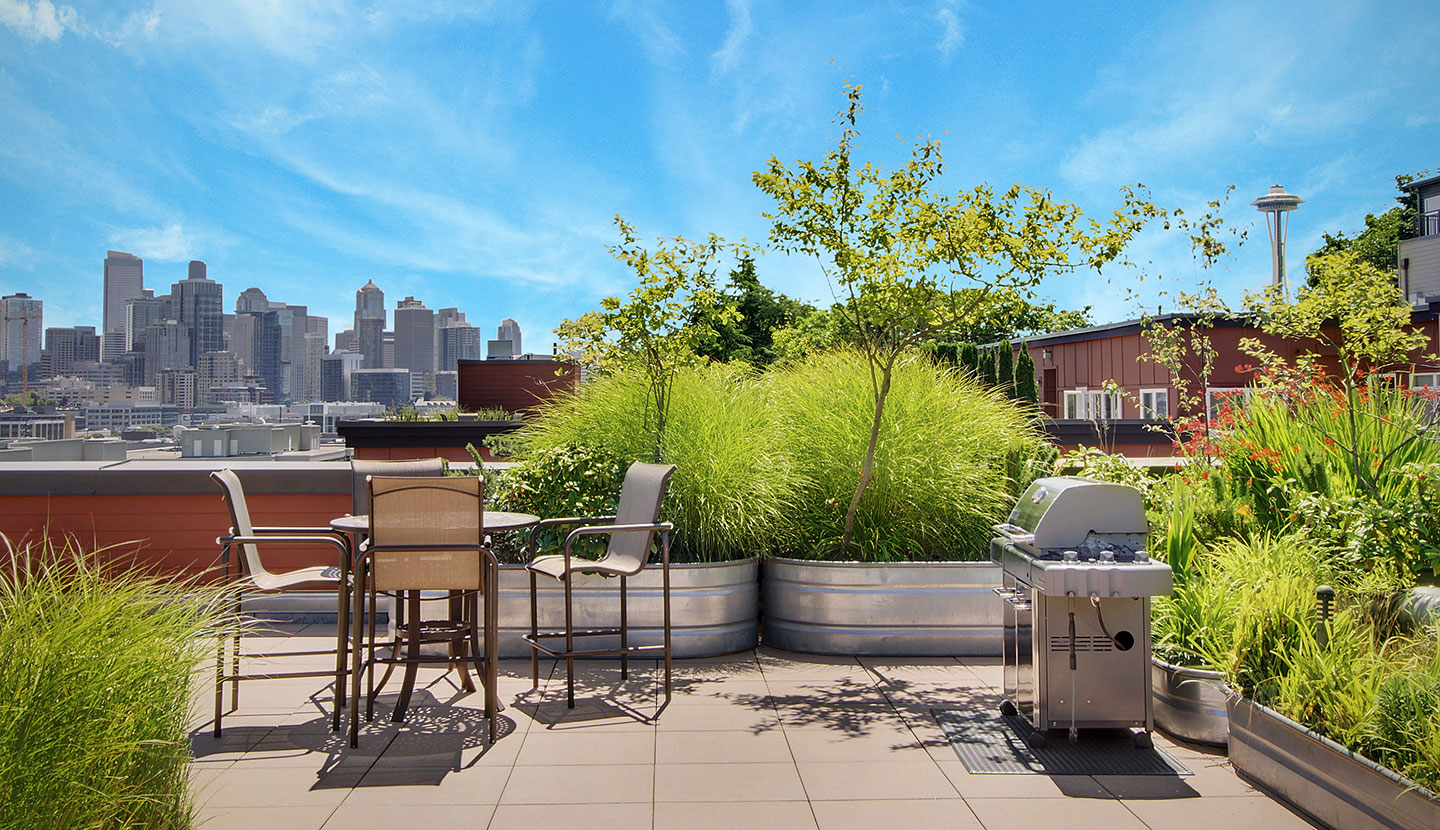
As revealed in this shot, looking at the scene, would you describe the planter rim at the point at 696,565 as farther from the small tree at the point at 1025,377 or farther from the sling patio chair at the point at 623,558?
the small tree at the point at 1025,377

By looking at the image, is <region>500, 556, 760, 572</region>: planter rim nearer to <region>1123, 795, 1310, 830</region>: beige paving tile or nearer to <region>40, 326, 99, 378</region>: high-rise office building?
<region>1123, 795, 1310, 830</region>: beige paving tile

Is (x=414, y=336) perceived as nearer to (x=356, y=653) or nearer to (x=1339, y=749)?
(x=356, y=653)

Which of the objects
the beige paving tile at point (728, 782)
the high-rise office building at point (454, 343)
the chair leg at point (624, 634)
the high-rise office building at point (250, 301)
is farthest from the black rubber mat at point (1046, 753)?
the high-rise office building at point (250, 301)

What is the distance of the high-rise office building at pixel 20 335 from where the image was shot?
6253 cm

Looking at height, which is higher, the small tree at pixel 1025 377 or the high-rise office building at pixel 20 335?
the high-rise office building at pixel 20 335

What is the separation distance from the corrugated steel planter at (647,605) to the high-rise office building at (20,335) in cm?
6679

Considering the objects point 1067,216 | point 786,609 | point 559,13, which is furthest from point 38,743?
point 559,13

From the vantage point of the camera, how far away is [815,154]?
5.29 metres

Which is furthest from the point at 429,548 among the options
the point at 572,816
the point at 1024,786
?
the point at 1024,786

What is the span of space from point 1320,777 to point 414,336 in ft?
366

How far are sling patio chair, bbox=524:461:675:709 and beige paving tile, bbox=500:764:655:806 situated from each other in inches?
27.8

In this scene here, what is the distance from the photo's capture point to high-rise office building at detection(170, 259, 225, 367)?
106938mm

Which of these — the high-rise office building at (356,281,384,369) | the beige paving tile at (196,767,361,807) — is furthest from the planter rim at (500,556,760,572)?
the high-rise office building at (356,281,384,369)

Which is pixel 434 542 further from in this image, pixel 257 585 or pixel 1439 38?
pixel 1439 38
